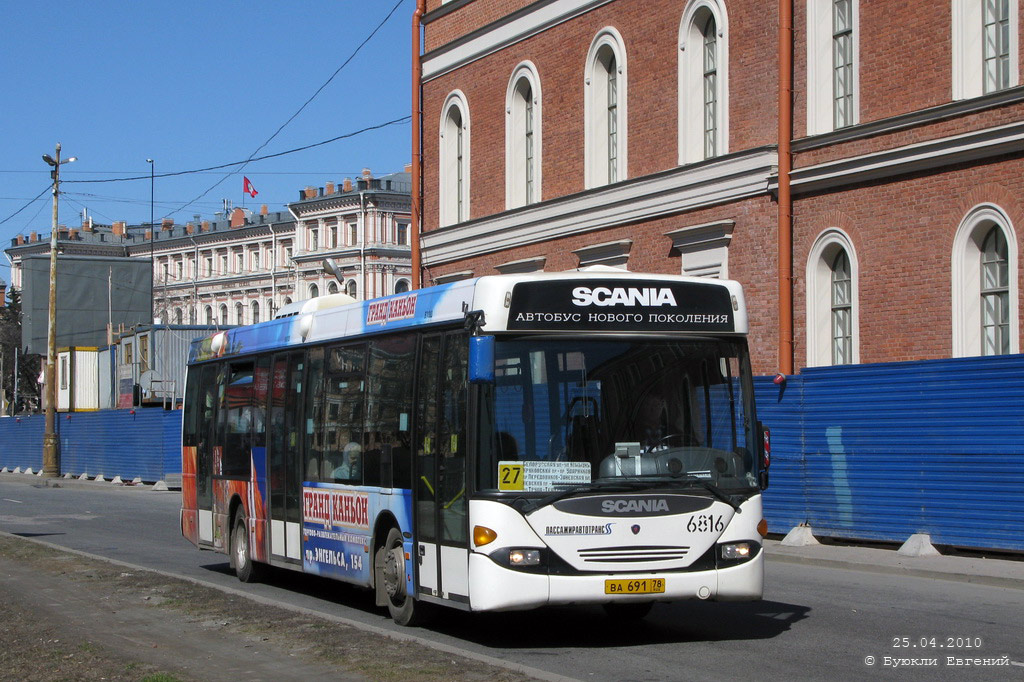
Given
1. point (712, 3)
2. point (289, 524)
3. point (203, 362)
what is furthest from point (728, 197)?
point (289, 524)

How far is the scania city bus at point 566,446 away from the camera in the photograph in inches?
398

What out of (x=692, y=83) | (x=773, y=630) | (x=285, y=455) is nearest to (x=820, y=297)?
(x=692, y=83)

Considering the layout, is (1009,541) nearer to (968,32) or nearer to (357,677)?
(968,32)

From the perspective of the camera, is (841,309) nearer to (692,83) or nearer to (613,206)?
(692,83)

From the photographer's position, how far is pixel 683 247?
25828mm

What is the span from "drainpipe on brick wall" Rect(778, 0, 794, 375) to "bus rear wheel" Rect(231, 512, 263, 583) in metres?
10.2

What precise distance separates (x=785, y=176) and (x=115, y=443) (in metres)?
29.2

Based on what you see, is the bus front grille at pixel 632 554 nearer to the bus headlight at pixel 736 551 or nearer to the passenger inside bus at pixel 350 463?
the bus headlight at pixel 736 551


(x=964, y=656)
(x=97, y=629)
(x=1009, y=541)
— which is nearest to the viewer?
(x=964, y=656)

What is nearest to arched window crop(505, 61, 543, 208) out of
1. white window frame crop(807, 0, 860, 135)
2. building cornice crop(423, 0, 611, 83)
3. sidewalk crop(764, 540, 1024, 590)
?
building cornice crop(423, 0, 611, 83)

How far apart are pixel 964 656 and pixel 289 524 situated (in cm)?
704

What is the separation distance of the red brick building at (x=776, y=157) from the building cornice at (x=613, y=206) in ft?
0.16

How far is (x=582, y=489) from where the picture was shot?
Result: 1010 centimetres

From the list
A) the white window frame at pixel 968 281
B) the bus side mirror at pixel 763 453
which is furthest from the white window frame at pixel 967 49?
the bus side mirror at pixel 763 453
